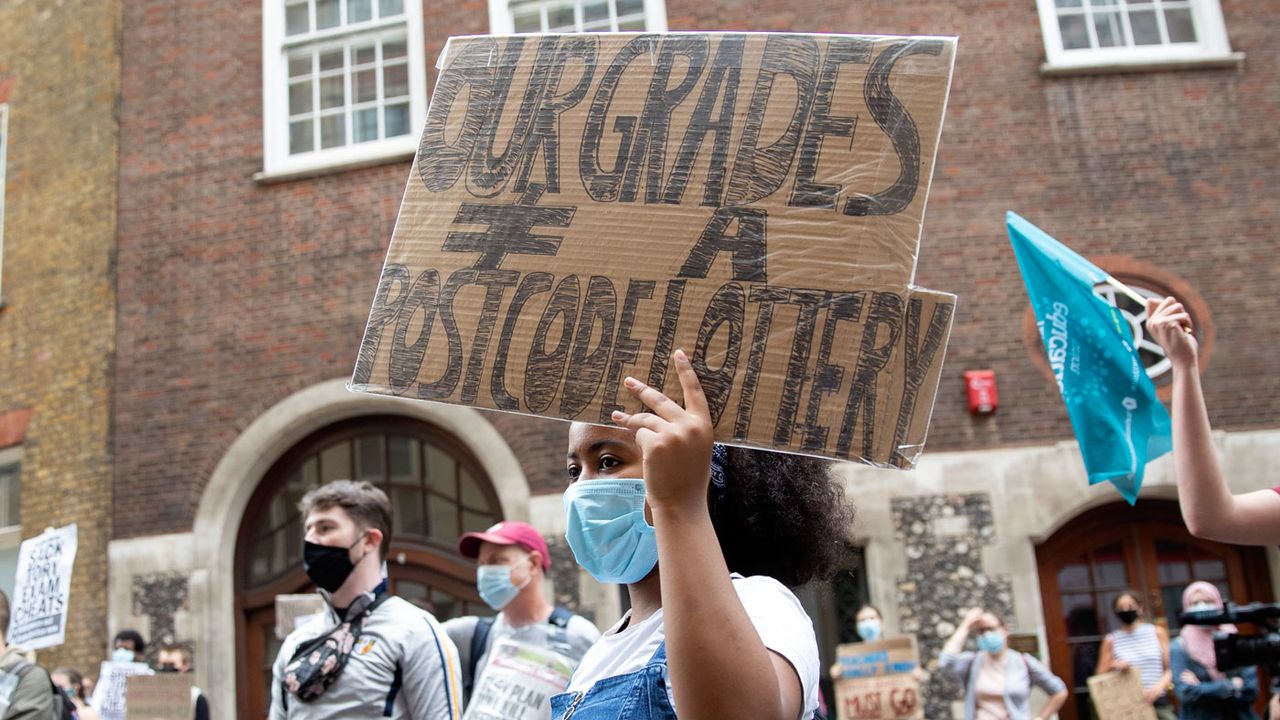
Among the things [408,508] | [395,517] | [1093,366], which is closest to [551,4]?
[408,508]

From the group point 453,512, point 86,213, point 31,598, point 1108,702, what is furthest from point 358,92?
point 1108,702

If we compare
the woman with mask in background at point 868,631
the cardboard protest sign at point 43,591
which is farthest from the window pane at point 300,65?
the woman with mask in background at point 868,631

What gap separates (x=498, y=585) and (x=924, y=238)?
6.58 metres

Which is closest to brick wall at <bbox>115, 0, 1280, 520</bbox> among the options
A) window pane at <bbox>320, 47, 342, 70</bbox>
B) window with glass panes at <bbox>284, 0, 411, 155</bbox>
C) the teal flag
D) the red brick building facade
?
the red brick building facade

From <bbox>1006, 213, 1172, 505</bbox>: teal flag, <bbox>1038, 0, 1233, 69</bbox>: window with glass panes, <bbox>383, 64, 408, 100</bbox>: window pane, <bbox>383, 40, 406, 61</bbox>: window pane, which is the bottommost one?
<bbox>1006, 213, 1172, 505</bbox>: teal flag

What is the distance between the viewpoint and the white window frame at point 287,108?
1152 centimetres

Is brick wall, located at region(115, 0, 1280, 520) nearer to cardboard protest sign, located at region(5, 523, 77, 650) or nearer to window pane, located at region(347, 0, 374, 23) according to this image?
window pane, located at region(347, 0, 374, 23)

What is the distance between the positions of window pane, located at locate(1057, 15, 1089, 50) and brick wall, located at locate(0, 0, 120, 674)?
921cm

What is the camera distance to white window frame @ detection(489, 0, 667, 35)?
11273mm

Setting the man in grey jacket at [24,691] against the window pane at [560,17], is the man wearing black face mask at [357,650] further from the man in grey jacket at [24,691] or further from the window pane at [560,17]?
the window pane at [560,17]

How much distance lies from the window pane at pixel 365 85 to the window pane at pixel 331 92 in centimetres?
15

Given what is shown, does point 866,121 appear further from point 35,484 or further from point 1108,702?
point 35,484

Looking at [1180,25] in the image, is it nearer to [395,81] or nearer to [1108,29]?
[1108,29]

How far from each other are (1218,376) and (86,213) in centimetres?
1063
